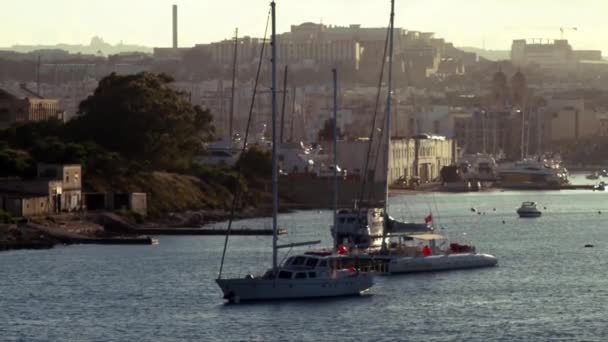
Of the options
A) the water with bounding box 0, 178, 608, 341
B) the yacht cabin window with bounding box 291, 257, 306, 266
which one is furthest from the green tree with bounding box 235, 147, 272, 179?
the yacht cabin window with bounding box 291, 257, 306, 266

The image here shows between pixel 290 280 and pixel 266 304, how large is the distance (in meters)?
0.66

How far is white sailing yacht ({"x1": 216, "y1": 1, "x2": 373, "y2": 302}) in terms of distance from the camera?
3906cm

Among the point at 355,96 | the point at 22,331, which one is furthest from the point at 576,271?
the point at 355,96

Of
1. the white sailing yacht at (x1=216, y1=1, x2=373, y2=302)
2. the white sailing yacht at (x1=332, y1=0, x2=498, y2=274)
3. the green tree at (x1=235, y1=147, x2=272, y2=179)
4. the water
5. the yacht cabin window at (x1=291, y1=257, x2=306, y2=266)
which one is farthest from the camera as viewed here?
the green tree at (x1=235, y1=147, x2=272, y2=179)

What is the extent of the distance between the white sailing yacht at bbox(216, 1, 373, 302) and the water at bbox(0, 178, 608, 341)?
0.78 feet

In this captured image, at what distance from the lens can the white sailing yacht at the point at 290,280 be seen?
3906 centimetres

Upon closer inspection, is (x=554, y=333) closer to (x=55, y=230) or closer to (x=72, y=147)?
(x=55, y=230)

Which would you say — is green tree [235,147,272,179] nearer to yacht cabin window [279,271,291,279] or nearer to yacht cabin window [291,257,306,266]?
yacht cabin window [291,257,306,266]

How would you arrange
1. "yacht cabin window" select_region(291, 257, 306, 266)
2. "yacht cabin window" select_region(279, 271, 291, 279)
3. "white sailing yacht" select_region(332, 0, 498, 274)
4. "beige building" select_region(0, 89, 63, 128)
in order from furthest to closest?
1. "beige building" select_region(0, 89, 63, 128)
2. "white sailing yacht" select_region(332, 0, 498, 274)
3. "yacht cabin window" select_region(291, 257, 306, 266)
4. "yacht cabin window" select_region(279, 271, 291, 279)

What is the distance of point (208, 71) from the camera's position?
18338 cm

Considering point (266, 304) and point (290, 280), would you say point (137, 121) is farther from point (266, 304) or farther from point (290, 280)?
point (266, 304)

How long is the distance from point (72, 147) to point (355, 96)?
88446 mm

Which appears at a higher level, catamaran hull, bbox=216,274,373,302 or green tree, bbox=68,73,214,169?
green tree, bbox=68,73,214,169

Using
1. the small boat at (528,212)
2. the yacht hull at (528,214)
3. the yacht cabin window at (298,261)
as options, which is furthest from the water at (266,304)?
the small boat at (528,212)
